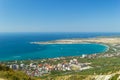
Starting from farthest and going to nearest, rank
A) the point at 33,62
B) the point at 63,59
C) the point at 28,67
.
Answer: the point at 63,59 < the point at 33,62 < the point at 28,67

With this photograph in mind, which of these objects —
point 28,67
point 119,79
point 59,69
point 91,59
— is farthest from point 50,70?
point 119,79

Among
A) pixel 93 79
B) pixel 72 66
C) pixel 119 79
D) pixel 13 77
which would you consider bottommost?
pixel 72 66

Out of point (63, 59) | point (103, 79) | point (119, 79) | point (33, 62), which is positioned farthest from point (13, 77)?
point (63, 59)

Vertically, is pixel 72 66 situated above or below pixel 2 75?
below

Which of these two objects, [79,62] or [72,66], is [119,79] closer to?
[72,66]

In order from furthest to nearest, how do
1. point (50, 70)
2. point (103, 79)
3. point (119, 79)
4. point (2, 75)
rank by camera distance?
point (50, 70), point (103, 79), point (119, 79), point (2, 75)

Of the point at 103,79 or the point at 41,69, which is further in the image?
the point at 41,69

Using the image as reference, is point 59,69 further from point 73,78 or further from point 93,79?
point 93,79

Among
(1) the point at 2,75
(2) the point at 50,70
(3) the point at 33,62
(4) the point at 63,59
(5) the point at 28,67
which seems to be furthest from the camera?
(4) the point at 63,59

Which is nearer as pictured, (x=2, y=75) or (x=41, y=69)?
(x=2, y=75)
